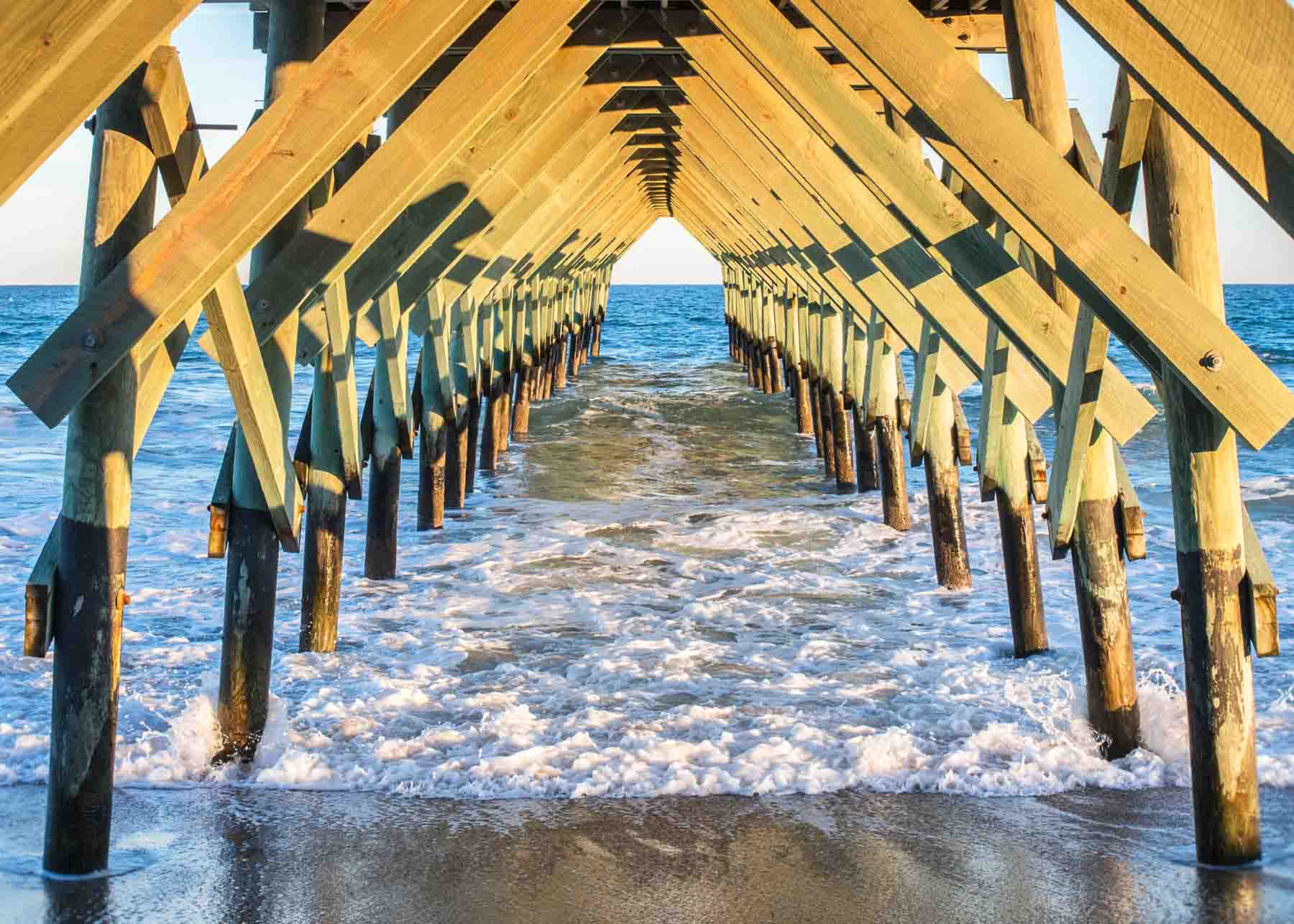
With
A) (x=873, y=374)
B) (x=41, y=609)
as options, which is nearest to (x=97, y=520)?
(x=41, y=609)

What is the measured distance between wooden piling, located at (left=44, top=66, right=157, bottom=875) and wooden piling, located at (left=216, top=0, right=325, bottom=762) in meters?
0.88

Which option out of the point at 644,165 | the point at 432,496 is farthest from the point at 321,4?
the point at 644,165

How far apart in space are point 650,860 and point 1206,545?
5.68ft

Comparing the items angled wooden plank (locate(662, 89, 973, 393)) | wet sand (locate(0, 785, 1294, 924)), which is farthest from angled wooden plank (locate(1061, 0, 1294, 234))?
angled wooden plank (locate(662, 89, 973, 393))

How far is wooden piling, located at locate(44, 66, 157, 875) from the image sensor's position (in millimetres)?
3357

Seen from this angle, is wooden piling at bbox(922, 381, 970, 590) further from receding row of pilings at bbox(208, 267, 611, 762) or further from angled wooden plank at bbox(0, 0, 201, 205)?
angled wooden plank at bbox(0, 0, 201, 205)

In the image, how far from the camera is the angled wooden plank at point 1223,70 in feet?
6.76

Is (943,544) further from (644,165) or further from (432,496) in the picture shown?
(644,165)

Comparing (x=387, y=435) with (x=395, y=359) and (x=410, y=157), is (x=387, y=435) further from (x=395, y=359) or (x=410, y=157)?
(x=410, y=157)

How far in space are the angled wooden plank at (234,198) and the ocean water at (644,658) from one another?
1.84m

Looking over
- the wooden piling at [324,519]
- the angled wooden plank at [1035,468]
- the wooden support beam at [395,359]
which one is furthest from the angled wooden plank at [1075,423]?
the wooden support beam at [395,359]

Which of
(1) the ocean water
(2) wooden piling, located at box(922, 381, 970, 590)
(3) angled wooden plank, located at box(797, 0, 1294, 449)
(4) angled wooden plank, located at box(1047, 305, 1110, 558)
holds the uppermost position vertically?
(3) angled wooden plank, located at box(797, 0, 1294, 449)

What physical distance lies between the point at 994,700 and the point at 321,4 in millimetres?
3623

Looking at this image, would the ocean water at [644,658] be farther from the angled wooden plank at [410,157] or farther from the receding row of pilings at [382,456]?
the angled wooden plank at [410,157]
